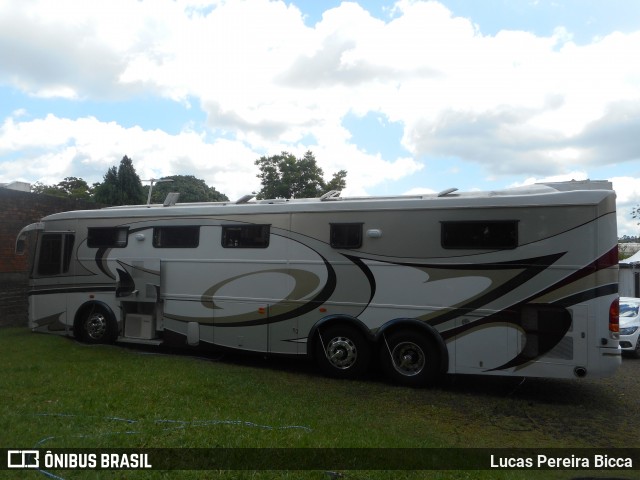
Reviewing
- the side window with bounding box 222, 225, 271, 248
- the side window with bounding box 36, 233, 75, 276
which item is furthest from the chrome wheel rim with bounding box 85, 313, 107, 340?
the side window with bounding box 222, 225, 271, 248

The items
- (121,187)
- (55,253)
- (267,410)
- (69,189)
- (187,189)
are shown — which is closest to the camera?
(267,410)

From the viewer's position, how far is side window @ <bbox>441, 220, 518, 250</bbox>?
27.1ft

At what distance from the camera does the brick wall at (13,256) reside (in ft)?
48.0

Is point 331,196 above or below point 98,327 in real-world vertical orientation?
above

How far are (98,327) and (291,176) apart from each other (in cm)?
2208

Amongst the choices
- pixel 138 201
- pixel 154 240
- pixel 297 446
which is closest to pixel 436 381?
pixel 297 446

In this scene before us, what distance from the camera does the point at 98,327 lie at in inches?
452

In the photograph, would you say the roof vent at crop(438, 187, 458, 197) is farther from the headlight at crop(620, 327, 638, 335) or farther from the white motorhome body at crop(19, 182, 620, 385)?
the headlight at crop(620, 327, 638, 335)

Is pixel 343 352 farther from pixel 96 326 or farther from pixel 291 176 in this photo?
pixel 291 176

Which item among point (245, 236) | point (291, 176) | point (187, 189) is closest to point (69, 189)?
point (187, 189)

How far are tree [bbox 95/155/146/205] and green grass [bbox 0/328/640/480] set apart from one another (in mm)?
22920

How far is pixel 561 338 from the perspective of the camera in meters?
7.91

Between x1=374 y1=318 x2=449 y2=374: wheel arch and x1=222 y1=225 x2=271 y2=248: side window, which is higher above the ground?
x1=222 y1=225 x2=271 y2=248: side window

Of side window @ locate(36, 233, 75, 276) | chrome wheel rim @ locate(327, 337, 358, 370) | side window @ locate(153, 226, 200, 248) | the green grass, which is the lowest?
the green grass
